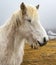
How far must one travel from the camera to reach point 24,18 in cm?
136

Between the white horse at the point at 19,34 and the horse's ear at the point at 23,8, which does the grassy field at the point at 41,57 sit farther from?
the horse's ear at the point at 23,8

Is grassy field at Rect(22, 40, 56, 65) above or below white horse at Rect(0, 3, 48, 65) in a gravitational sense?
below

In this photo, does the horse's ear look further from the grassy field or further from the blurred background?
the blurred background

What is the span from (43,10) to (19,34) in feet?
9.01

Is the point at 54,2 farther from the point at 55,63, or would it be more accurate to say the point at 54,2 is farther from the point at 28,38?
the point at 28,38

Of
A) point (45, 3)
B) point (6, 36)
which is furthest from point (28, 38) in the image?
point (45, 3)

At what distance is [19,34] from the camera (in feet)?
4.52

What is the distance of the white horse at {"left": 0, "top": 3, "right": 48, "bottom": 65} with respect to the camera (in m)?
1.35

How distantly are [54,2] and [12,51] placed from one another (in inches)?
112

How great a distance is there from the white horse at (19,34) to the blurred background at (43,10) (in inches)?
91.9

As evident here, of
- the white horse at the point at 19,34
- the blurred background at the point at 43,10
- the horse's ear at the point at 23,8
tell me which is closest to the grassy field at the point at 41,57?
the blurred background at the point at 43,10

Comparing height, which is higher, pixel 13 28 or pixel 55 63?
pixel 13 28

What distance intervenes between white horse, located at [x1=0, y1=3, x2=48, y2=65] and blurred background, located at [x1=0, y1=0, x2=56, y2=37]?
2.33 metres

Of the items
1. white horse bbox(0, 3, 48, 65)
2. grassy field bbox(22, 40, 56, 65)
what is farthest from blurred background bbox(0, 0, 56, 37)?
white horse bbox(0, 3, 48, 65)
